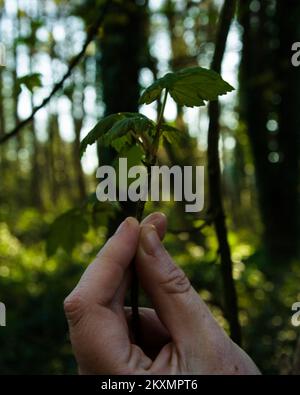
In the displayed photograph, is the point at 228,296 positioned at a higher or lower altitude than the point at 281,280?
higher

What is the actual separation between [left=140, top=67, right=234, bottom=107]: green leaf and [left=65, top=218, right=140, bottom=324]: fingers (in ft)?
1.08

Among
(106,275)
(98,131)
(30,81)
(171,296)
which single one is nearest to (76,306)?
(106,275)

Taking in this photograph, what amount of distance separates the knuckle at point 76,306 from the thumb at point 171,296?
0.15 m

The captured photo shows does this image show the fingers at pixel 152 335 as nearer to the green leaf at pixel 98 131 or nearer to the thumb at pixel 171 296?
the thumb at pixel 171 296

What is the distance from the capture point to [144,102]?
1.32m

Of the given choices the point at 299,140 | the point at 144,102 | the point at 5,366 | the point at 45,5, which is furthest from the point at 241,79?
the point at 45,5

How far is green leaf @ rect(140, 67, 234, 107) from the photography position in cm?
131

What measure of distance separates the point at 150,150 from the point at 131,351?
443 mm

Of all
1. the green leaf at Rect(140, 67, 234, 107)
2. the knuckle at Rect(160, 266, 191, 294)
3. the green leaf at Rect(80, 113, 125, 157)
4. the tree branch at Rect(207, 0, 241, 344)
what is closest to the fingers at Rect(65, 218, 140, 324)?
the knuckle at Rect(160, 266, 191, 294)

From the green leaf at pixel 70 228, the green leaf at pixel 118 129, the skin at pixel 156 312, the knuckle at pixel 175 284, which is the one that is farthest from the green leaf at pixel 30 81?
the knuckle at pixel 175 284

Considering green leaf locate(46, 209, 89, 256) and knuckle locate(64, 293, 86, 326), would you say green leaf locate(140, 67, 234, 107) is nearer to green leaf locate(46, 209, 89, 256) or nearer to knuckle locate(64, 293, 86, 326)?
knuckle locate(64, 293, 86, 326)

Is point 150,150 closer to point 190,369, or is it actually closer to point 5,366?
point 190,369

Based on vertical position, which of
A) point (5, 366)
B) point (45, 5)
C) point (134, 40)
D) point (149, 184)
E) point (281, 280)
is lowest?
point (5, 366)

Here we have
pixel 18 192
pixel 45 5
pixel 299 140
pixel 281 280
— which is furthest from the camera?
pixel 18 192
